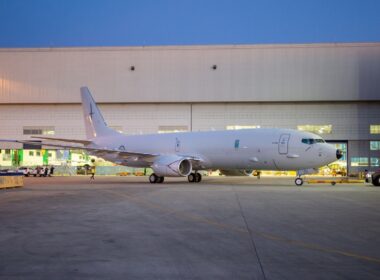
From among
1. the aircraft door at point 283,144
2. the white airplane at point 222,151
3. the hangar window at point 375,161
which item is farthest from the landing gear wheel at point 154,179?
the hangar window at point 375,161

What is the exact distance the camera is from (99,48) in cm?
5694

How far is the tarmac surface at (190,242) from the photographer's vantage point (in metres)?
6.63

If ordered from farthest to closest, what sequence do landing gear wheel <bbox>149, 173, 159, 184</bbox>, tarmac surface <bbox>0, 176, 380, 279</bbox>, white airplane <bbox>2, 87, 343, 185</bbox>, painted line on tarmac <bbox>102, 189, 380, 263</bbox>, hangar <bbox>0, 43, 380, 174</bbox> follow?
hangar <bbox>0, 43, 380, 174</bbox>, landing gear wheel <bbox>149, 173, 159, 184</bbox>, white airplane <bbox>2, 87, 343, 185</bbox>, painted line on tarmac <bbox>102, 189, 380, 263</bbox>, tarmac surface <bbox>0, 176, 380, 279</bbox>

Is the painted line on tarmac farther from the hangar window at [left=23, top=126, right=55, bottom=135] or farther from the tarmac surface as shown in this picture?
the hangar window at [left=23, top=126, right=55, bottom=135]

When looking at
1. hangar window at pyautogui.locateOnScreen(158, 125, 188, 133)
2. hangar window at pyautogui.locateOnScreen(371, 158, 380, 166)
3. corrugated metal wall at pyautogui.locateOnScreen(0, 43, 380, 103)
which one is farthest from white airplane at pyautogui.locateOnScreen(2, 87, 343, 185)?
hangar window at pyautogui.locateOnScreen(371, 158, 380, 166)

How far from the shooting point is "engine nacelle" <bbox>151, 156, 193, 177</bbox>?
30016 mm

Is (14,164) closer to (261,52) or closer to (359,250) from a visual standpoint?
(261,52)

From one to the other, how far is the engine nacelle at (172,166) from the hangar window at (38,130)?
30.8 metres

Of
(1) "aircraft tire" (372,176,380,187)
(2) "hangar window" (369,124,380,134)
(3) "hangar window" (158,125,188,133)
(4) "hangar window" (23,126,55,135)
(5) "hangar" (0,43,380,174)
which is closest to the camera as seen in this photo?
(1) "aircraft tire" (372,176,380,187)

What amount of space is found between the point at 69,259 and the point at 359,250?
16.1ft

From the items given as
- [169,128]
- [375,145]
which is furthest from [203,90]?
[375,145]

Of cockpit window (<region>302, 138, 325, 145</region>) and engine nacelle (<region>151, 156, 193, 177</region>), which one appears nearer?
cockpit window (<region>302, 138, 325, 145</region>)

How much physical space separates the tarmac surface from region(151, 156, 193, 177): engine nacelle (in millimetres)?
14619

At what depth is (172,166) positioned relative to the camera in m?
30.1
